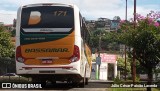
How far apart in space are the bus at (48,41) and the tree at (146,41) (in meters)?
2.82

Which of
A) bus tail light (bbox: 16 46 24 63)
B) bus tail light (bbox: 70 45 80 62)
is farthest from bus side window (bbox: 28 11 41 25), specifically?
bus tail light (bbox: 70 45 80 62)

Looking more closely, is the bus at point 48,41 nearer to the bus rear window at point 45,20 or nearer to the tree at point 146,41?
the bus rear window at point 45,20

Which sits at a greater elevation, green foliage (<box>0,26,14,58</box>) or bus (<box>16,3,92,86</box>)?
bus (<box>16,3,92,86</box>)

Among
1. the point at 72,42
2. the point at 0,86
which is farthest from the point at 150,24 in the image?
the point at 0,86

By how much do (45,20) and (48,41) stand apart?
37.5 inches

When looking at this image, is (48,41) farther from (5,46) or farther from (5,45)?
(5,45)

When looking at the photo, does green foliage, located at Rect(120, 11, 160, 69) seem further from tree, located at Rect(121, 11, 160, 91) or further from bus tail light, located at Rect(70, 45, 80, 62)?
bus tail light, located at Rect(70, 45, 80, 62)

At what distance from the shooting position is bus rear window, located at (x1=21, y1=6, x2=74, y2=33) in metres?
18.7

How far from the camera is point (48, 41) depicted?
18.6 metres

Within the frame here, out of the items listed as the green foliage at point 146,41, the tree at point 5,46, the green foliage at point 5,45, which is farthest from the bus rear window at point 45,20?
the green foliage at point 5,45

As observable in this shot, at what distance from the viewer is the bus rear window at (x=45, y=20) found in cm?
1870

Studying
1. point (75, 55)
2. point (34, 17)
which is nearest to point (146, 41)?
point (75, 55)

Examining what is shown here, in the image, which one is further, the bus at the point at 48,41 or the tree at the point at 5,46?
the tree at the point at 5,46

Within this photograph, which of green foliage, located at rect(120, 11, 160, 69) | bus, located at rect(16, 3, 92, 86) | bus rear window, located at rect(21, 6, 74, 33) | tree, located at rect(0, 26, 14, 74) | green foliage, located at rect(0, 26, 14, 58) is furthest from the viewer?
green foliage, located at rect(0, 26, 14, 58)
